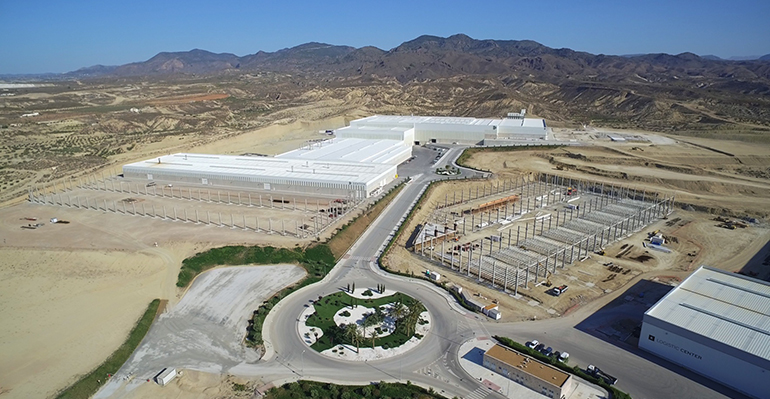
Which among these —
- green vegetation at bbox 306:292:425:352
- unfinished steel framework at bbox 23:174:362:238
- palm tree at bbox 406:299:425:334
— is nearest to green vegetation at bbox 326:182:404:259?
unfinished steel framework at bbox 23:174:362:238

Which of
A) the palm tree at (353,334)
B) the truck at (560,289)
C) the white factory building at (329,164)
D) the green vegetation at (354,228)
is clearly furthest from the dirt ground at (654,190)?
the palm tree at (353,334)

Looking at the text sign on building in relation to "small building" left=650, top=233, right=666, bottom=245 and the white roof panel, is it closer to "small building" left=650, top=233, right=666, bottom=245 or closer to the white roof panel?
"small building" left=650, top=233, right=666, bottom=245

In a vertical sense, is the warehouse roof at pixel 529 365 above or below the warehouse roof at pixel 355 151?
below

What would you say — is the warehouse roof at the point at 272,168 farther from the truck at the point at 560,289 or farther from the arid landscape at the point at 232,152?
the truck at the point at 560,289

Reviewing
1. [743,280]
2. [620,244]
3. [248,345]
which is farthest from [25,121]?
[743,280]

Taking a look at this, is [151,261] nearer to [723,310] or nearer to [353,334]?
[353,334]

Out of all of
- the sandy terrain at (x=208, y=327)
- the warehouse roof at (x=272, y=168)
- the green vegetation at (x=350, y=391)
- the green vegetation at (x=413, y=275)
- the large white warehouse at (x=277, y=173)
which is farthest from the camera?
the warehouse roof at (x=272, y=168)

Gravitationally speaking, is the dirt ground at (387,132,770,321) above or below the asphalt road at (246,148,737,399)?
above
